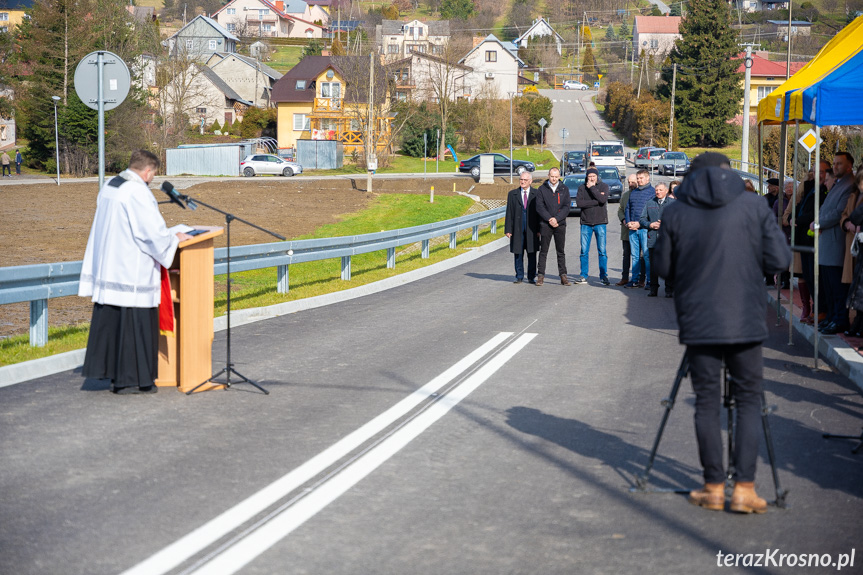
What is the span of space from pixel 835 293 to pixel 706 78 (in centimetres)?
7742

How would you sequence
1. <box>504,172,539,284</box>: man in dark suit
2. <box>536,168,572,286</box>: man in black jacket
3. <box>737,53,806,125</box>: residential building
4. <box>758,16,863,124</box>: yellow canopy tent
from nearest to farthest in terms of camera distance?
<box>758,16,863,124</box>: yellow canopy tent
<box>536,168,572,286</box>: man in black jacket
<box>504,172,539,284</box>: man in dark suit
<box>737,53,806,125</box>: residential building

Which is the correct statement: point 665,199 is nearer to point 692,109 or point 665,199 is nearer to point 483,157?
point 483,157

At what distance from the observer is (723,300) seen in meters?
5.02

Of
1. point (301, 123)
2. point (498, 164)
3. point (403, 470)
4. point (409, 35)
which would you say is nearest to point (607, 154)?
point (498, 164)

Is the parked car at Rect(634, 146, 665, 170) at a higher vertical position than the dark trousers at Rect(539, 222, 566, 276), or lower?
higher

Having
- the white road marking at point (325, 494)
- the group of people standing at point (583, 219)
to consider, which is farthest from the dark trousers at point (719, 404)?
the group of people standing at point (583, 219)

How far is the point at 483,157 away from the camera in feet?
173

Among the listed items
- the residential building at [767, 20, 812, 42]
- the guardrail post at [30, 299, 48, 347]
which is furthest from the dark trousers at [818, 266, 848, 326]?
the residential building at [767, 20, 812, 42]

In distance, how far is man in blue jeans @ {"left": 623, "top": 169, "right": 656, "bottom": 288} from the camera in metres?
15.9

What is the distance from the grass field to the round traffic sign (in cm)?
285

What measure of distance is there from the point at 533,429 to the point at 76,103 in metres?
56.0

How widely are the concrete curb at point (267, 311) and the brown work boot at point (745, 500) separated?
6.01m

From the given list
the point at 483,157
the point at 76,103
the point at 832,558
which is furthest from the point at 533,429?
the point at 76,103

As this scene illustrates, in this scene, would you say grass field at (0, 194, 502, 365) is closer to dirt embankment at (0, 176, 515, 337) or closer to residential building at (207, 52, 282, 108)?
dirt embankment at (0, 176, 515, 337)
